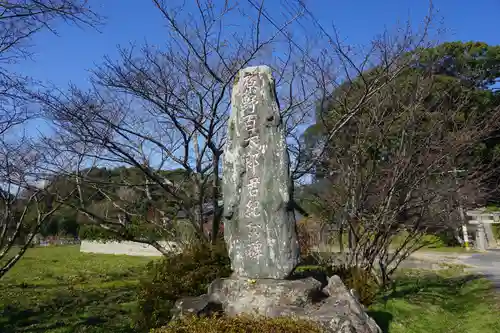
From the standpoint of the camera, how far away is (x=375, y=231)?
832cm

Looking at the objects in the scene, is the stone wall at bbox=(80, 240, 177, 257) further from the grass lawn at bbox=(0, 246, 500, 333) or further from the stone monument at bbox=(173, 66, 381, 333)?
the stone monument at bbox=(173, 66, 381, 333)

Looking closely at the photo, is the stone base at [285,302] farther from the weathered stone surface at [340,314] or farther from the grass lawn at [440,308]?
the grass lawn at [440,308]

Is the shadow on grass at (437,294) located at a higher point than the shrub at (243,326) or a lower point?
lower

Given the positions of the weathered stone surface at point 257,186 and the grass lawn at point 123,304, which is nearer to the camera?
the weathered stone surface at point 257,186

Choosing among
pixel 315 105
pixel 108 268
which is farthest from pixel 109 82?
pixel 108 268

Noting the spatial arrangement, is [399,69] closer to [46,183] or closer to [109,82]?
[109,82]

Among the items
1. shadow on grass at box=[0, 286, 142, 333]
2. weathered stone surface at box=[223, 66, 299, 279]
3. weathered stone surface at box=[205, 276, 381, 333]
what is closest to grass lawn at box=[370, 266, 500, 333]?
weathered stone surface at box=[205, 276, 381, 333]

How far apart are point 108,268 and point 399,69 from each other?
12.2 m

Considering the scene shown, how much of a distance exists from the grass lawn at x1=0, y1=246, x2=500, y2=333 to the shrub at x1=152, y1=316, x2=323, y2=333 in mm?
2778

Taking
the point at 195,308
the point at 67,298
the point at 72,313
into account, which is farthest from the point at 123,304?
the point at 195,308

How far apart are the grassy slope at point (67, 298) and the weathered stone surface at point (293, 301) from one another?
7.73 ft

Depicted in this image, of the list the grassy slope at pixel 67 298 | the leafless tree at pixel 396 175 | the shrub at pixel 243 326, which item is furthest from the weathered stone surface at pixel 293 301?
the leafless tree at pixel 396 175

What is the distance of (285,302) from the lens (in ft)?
14.8

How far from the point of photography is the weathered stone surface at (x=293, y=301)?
431 cm
